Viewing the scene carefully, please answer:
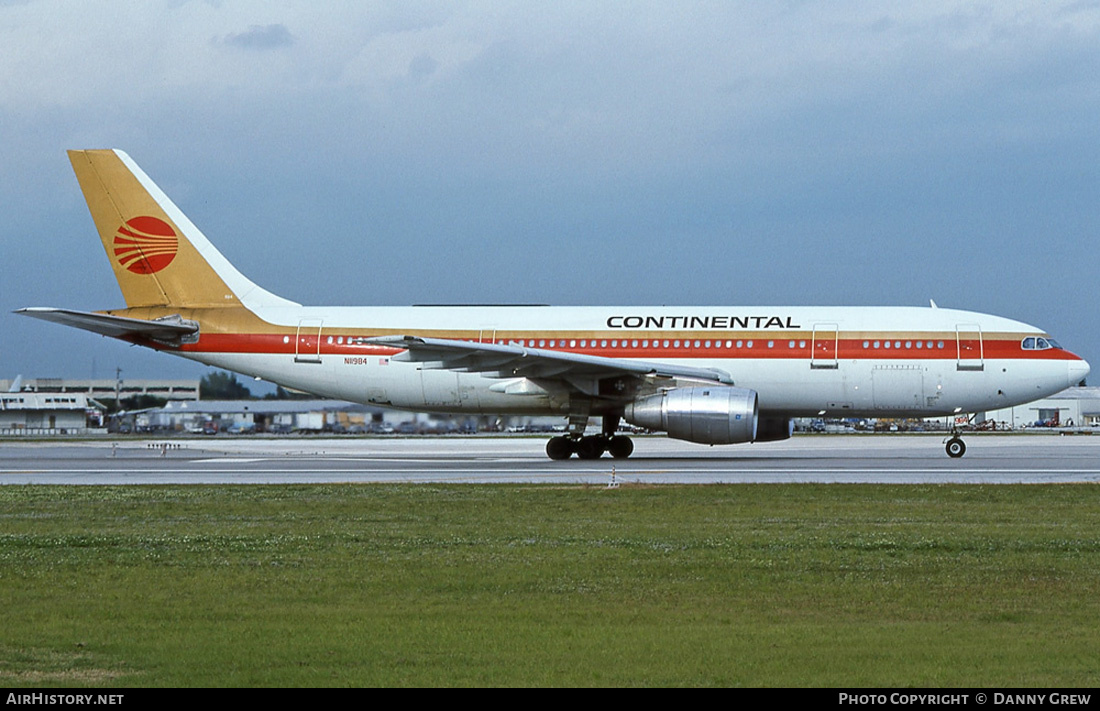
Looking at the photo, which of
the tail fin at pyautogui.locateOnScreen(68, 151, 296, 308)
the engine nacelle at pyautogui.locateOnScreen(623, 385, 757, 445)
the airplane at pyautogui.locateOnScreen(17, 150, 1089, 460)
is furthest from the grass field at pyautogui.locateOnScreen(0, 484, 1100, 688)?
the tail fin at pyautogui.locateOnScreen(68, 151, 296, 308)

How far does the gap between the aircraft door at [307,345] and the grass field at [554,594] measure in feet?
47.3

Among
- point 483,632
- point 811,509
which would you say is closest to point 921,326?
point 811,509

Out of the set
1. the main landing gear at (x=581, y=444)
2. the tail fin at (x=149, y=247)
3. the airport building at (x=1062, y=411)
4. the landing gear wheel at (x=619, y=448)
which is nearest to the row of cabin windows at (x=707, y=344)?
the main landing gear at (x=581, y=444)

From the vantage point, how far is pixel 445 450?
38.3m

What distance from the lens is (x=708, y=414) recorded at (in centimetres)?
2739

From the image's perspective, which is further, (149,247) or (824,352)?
(149,247)

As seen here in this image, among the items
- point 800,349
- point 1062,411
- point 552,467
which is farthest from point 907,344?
point 1062,411

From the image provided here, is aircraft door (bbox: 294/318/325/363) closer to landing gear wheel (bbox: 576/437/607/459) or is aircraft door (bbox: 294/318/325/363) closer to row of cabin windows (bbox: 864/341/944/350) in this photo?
landing gear wheel (bbox: 576/437/607/459)

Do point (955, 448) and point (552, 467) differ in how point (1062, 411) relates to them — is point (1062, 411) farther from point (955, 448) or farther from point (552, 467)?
point (552, 467)

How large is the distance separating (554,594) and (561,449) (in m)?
21.1

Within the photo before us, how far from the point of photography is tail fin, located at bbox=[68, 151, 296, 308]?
109 ft

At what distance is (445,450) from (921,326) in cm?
1487

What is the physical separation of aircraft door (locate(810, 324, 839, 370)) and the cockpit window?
14.9 feet

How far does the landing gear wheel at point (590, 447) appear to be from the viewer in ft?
102
